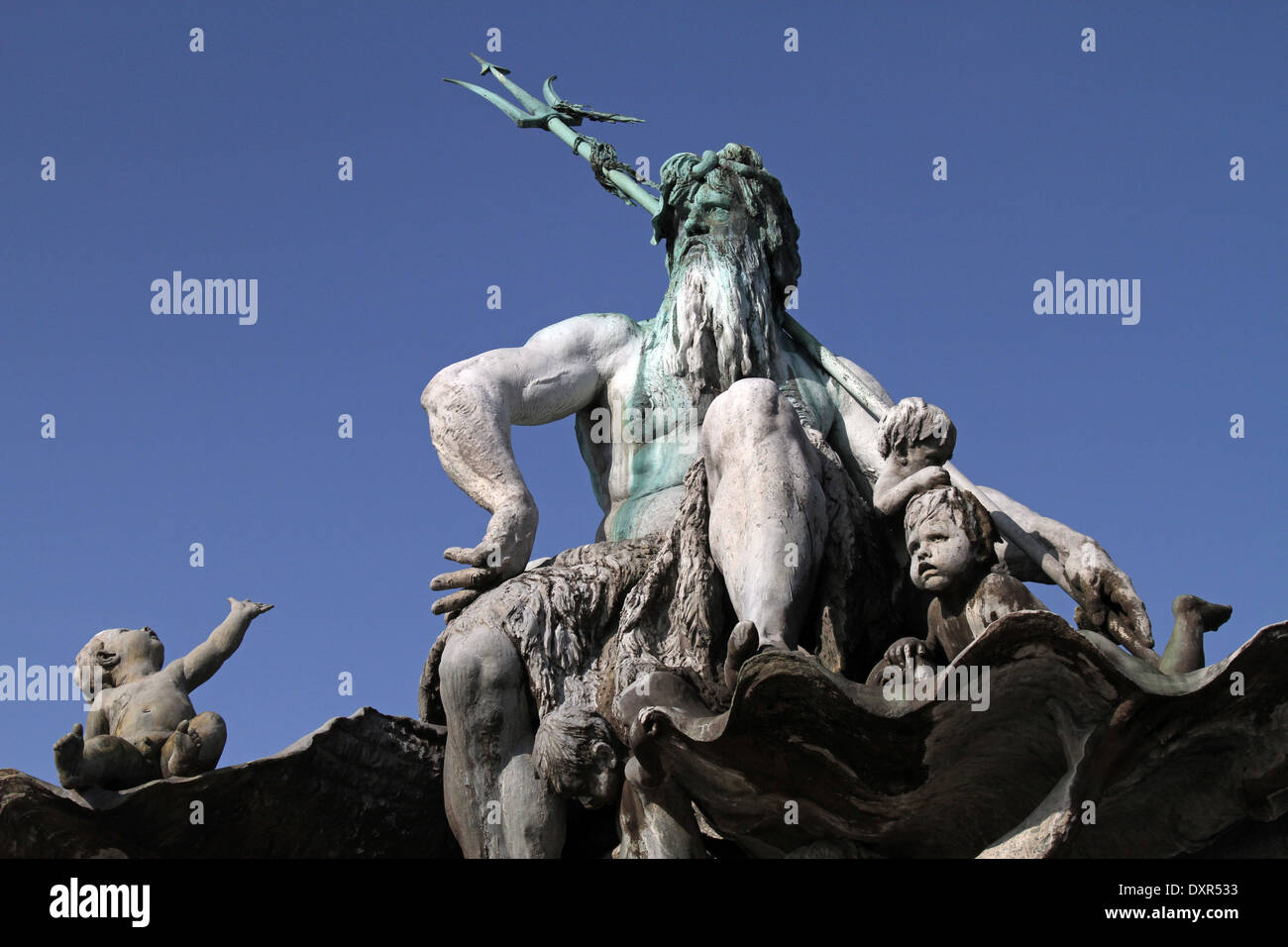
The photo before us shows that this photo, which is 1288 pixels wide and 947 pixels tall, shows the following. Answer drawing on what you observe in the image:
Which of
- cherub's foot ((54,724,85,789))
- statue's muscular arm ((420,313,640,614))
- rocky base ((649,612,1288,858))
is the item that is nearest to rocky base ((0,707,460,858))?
cherub's foot ((54,724,85,789))

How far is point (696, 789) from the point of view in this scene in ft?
22.5

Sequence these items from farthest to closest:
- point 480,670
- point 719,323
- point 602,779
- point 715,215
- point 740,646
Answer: point 715,215
point 719,323
point 480,670
point 602,779
point 740,646

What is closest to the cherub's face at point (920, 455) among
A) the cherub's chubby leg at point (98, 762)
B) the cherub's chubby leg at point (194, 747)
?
the cherub's chubby leg at point (194, 747)

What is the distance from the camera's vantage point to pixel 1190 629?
21.7 feet

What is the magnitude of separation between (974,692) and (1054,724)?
362mm

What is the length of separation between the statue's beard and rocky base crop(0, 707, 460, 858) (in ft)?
6.58

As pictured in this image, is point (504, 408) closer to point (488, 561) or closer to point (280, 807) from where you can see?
point (488, 561)

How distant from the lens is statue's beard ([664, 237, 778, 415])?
869cm

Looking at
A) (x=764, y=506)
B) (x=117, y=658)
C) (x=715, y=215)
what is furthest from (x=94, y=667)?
(x=715, y=215)

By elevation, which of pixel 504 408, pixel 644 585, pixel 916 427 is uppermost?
pixel 504 408

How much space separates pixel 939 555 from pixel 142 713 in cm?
312
